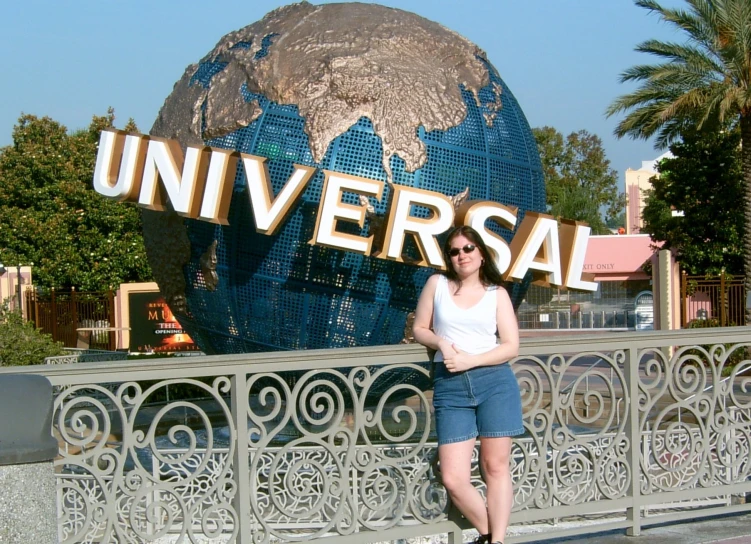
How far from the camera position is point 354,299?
699cm

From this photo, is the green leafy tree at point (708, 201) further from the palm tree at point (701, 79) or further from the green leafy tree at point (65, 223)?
the green leafy tree at point (65, 223)

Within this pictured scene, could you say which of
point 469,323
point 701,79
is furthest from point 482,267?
point 701,79

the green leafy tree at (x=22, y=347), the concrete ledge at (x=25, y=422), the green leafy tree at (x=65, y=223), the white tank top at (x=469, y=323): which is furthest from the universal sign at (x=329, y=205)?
the green leafy tree at (x=65, y=223)

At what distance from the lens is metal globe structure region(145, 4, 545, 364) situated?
696 cm

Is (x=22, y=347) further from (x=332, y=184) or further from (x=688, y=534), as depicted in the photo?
(x=688, y=534)

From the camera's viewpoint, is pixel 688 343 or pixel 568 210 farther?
pixel 568 210

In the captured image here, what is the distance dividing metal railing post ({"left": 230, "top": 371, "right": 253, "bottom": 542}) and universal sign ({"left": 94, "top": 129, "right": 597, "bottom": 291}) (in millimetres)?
2868

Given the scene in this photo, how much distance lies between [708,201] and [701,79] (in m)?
4.87

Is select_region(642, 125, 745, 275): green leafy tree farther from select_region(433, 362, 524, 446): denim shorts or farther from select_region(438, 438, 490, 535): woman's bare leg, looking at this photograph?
select_region(438, 438, 490, 535): woman's bare leg

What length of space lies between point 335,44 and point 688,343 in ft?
13.1

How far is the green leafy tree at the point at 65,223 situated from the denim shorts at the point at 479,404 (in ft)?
70.2

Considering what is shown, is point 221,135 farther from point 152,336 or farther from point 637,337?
point 152,336

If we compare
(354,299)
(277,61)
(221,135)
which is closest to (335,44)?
(277,61)

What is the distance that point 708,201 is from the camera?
2186cm
